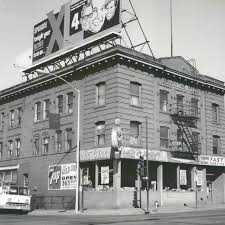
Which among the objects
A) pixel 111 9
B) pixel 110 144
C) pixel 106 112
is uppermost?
pixel 111 9

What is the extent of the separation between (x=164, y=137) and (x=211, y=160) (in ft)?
22.7

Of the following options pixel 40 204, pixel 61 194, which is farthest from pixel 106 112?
pixel 40 204

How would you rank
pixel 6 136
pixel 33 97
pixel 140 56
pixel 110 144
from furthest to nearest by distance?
pixel 6 136 → pixel 33 97 → pixel 140 56 → pixel 110 144

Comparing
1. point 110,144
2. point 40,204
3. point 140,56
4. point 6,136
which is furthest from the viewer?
point 6,136

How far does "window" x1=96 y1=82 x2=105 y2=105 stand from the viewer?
3815 centimetres

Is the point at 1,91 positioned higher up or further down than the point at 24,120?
higher up

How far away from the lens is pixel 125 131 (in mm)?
36188

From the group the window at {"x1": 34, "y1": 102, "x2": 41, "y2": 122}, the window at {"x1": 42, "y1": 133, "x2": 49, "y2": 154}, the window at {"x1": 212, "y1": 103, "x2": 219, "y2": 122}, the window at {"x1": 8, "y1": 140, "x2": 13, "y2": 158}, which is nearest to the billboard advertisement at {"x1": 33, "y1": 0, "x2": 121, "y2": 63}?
the window at {"x1": 34, "y1": 102, "x2": 41, "y2": 122}

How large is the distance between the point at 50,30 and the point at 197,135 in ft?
63.6

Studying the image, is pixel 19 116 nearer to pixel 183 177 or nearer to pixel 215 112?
pixel 183 177

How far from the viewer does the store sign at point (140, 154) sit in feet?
116

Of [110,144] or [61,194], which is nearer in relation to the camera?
[110,144]

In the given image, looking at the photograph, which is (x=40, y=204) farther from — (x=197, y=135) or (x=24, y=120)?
(x=197, y=135)

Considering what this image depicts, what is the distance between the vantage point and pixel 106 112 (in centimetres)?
3703
